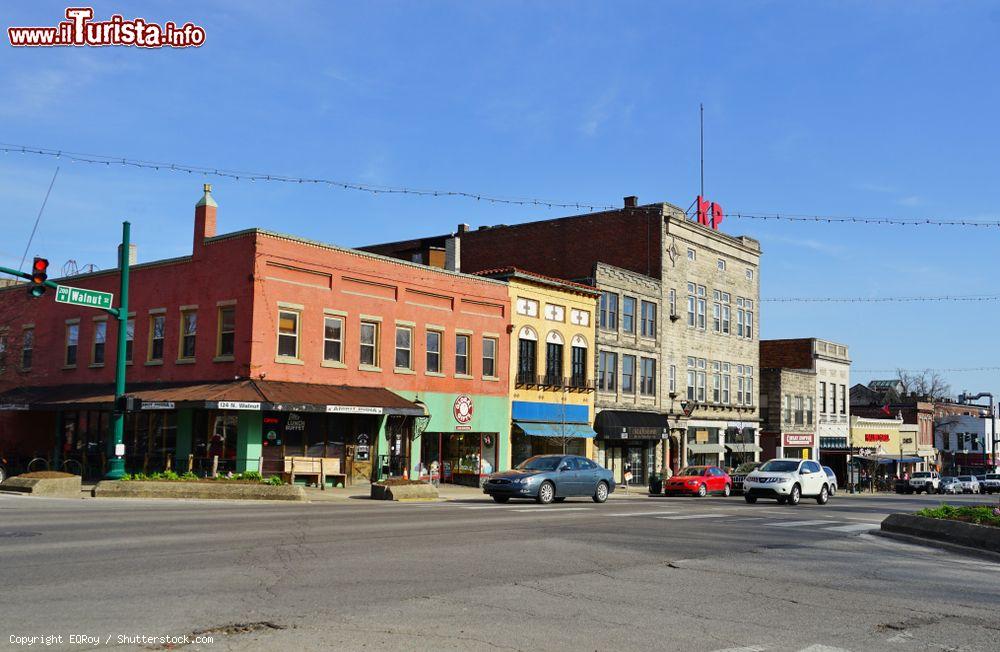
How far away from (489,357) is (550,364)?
13.3 feet

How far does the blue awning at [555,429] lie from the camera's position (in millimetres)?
40812

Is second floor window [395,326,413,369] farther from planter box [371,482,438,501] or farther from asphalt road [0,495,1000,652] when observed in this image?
asphalt road [0,495,1000,652]

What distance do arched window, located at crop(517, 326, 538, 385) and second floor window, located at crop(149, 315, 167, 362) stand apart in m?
14.9

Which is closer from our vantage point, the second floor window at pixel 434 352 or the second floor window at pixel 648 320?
the second floor window at pixel 434 352

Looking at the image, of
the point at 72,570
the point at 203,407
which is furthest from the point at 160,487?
the point at 72,570

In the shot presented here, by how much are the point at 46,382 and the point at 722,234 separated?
37.7 metres

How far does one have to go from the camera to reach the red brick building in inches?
1215

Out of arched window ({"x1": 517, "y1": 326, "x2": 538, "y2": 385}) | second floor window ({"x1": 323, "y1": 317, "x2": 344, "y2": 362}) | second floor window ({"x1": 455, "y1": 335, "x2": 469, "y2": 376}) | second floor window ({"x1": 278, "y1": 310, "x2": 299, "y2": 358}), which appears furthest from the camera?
arched window ({"x1": 517, "y1": 326, "x2": 538, "y2": 385})

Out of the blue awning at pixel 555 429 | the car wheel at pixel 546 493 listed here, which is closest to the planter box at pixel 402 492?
the car wheel at pixel 546 493

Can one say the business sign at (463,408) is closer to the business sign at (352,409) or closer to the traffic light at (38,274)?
the business sign at (352,409)

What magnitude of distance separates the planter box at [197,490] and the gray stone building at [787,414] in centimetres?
4363

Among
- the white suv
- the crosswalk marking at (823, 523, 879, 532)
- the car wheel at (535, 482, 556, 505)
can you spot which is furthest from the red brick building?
the crosswalk marking at (823, 523, 879, 532)

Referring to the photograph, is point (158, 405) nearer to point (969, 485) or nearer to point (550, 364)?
point (550, 364)

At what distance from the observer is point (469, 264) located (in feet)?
190
